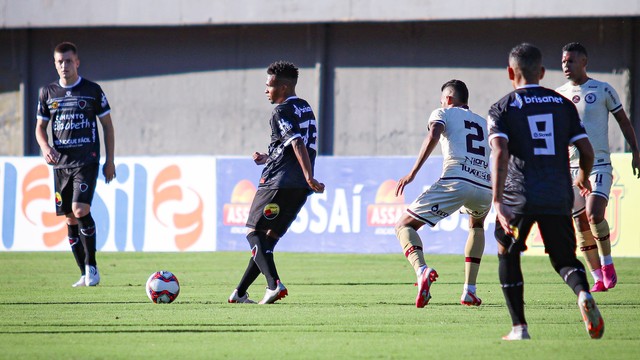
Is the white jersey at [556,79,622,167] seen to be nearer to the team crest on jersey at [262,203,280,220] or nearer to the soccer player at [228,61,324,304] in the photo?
the soccer player at [228,61,324,304]

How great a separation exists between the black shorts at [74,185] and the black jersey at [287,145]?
2.74m

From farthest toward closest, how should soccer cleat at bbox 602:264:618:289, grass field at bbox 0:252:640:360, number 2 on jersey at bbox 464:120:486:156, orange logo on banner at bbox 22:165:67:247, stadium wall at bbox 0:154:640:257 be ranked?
orange logo on banner at bbox 22:165:67:247, stadium wall at bbox 0:154:640:257, soccer cleat at bbox 602:264:618:289, number 2 on jersey at bbox 464:120:486:156, grass field at bbox 0:252:640:360

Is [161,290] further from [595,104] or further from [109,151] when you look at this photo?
[595,104]

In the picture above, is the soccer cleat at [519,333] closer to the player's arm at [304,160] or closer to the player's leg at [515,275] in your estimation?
the player's leg at [515,275]

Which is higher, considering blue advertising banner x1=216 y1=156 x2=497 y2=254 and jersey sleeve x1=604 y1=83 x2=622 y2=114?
jersey sleeve x1=604 y1=83 x2=622 y2=114

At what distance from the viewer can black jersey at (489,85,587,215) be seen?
7.00m

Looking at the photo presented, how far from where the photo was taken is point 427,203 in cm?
946

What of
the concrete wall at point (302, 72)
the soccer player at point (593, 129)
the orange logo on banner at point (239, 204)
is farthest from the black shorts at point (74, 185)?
the concrete wall at point (302, 72)

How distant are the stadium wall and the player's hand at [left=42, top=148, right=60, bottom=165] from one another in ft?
21.3

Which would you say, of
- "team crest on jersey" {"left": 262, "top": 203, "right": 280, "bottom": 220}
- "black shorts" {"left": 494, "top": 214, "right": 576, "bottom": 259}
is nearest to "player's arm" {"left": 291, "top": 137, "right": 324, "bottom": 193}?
"team crest on jersey" {"left": 262, "top": 203, "right": 280, "bottom": 220}

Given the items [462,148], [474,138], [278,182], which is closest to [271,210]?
[278,182]

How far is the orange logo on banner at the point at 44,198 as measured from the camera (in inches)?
726

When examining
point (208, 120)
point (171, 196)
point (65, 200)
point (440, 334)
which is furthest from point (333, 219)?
point (440, 334)

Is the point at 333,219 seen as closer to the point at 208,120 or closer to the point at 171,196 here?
the point at 171,196
